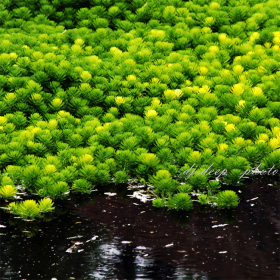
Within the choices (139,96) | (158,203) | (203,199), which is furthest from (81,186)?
(139,96)

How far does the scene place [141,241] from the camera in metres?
3.12

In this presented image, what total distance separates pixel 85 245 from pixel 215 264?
816mm

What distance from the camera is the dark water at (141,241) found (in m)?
2.79

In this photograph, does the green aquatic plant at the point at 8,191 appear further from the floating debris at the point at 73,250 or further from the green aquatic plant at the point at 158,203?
the green aquatic plant at the point at 158,203

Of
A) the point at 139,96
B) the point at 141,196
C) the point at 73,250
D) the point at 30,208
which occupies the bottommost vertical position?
the point at 73,250

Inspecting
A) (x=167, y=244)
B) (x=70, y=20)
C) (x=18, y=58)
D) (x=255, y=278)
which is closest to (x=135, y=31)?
(x=70, y=20)

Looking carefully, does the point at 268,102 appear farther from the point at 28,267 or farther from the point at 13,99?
the point at 28,267

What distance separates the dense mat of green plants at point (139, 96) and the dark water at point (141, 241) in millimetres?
146

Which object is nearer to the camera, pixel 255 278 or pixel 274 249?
pixel 255 278

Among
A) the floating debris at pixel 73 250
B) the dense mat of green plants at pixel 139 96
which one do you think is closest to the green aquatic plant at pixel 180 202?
the dense mat of green plants at pixel 139 96

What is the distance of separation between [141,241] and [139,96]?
206 centimetres

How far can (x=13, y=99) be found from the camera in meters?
4.66

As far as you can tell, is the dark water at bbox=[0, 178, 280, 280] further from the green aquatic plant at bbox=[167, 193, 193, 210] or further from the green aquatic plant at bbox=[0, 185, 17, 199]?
the green aquatic plant at bbox=[0, 185, 17, 199]

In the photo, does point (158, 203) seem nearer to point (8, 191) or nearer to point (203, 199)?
point (203, 199)
